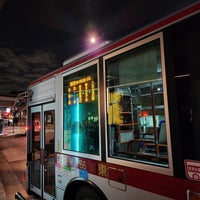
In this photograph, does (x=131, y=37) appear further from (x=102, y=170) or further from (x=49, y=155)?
(x=49, y=155)

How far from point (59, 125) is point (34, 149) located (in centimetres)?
190

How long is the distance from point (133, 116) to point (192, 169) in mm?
1076

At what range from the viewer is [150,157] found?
1.81m

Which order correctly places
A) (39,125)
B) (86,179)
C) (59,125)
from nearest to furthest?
1. (86,179)
2. (59,125)
3. (39,125)

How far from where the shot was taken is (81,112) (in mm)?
2688

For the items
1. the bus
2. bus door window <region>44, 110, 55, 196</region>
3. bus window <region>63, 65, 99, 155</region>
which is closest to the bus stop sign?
the bus

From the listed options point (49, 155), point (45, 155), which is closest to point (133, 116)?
point (49, 155)

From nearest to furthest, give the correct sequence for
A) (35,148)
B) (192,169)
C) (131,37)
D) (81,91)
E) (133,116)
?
(192,169)
(131,37)
(133,116)
(81,91)
(35,148)

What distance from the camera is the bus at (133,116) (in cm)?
149

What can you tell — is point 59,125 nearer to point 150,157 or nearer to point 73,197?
point 73,197

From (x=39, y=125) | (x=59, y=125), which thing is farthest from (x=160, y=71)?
(x=39, y=125)

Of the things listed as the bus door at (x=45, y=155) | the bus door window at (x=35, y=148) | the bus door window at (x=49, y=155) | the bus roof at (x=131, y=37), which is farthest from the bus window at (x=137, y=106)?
the bus door window at (x=35, y=148)

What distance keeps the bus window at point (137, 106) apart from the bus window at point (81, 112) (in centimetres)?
25

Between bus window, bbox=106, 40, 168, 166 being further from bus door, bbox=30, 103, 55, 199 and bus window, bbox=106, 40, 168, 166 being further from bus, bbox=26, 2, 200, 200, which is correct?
→ bus door, bbox=30, 103, 55, 199
